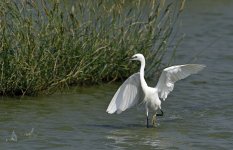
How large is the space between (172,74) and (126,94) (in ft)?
2.16

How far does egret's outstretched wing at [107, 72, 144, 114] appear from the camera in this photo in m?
9.01

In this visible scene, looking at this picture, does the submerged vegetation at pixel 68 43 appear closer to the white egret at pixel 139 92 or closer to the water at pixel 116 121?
the water at pixel 116 121

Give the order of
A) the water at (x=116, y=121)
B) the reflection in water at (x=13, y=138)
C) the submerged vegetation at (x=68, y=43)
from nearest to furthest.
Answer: the reflection in water at (x=13, y=138), the water at (x=116, y=121), the submerged vegetation at (x=68, y=43)

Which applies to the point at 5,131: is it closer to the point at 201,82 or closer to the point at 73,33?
the point at 73,33

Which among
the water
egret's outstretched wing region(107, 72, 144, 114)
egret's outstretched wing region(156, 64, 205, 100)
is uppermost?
egret's outstretched wing region(156, 64, 205, 100)

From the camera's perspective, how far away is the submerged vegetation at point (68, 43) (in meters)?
9.59

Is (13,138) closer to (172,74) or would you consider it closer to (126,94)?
(126,94)

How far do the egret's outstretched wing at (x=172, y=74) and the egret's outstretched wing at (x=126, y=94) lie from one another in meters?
0.28

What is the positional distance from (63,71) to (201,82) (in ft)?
9.92

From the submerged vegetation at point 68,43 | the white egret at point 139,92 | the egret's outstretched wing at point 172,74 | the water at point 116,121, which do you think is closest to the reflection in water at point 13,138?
the water at point 116,121

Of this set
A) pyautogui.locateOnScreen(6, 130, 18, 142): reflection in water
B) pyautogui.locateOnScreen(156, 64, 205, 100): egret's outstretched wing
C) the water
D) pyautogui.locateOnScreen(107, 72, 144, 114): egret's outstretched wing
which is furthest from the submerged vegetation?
pyautogui.locateOnScreen(6, 130, 18, 142): reflection in water

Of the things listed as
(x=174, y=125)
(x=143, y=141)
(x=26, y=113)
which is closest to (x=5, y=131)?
(x=26, y=113)

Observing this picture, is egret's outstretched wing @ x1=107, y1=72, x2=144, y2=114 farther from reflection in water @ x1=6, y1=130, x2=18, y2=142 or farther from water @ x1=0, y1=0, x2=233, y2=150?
reflection in water @ x1=6, y1=130, x2=18, y2=142

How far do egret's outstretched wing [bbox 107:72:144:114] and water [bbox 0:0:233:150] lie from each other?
0.87 feet
